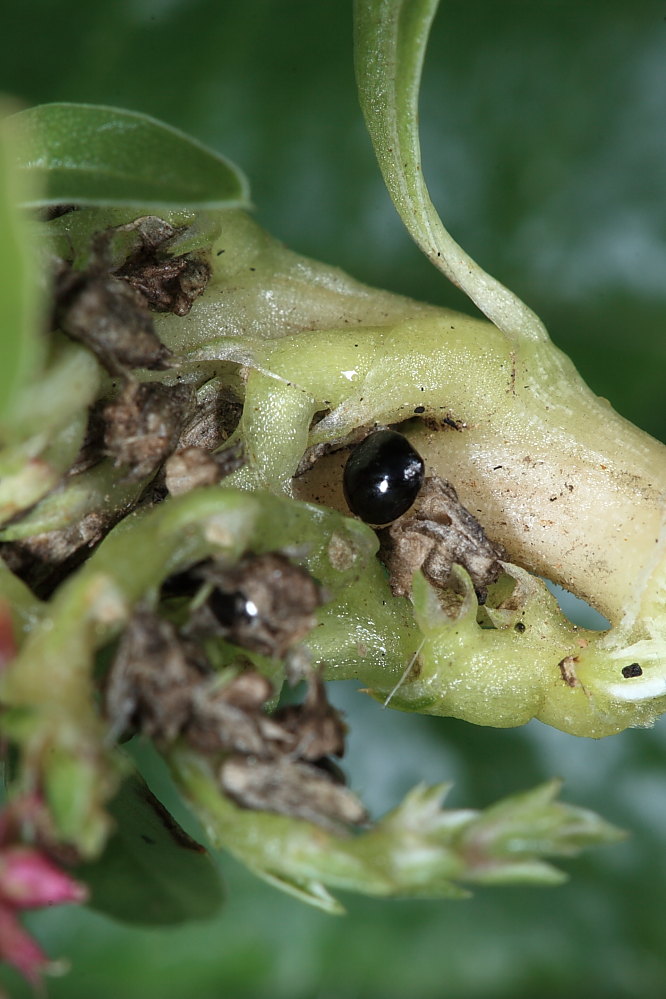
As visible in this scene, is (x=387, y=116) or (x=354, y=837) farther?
(x=387, y=116)

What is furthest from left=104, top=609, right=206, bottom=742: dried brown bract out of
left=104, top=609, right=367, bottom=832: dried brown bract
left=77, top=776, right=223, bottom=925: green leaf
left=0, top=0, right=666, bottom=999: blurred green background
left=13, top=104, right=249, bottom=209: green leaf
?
left=0, top=0, right=666, bottom=999: blurred green background

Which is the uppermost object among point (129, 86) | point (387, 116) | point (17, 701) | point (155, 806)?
point (387, 116)

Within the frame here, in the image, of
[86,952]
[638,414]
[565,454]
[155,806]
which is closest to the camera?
[155,806]

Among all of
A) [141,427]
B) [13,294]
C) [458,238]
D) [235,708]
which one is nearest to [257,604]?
[235,708]

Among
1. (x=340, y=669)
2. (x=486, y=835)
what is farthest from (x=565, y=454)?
(x=486, y=835)

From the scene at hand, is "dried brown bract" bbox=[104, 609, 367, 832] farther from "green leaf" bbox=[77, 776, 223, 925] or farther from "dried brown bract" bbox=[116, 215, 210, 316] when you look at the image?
"dried brown bract" bbox=[116, 215, 210, 316]

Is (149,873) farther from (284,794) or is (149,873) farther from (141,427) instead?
(141,427)

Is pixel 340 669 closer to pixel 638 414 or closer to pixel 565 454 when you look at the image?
pixel 565 454
